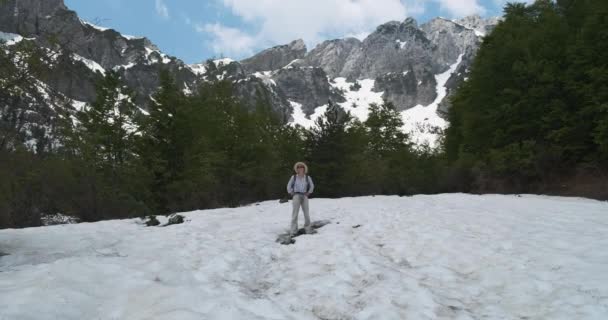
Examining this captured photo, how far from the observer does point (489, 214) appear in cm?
1037

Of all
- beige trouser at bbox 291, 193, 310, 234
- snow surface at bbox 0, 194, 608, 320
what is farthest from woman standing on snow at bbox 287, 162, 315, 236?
snow surface at bbox 0, 194, 608, 320

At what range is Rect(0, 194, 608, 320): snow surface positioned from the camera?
163 inches

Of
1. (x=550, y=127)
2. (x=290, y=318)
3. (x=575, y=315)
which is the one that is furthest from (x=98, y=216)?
(x=550, y=127)

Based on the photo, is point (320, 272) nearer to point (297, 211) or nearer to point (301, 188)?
point (297, 211)

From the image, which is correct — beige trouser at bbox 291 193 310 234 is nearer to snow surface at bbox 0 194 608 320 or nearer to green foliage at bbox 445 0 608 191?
snow surface at bbox 0 194 608 320

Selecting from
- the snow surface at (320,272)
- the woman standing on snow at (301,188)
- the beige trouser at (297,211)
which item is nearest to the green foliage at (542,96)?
the snow surface at (320,272)

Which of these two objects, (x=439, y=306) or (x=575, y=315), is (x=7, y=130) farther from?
(x=575, y=315)

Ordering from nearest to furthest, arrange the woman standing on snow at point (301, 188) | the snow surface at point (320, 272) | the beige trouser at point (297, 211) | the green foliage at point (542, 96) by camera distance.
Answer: the snow surface at point (320, 272), the beige trouser at point (297, 211), the woman standing on snow at point (301, 188), the green foliage at point (542, 96)

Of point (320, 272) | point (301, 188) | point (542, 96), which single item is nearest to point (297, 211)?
point (301, 188)

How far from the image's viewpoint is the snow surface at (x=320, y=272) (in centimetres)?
414

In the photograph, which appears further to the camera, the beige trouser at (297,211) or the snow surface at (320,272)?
the beige trouser at (297,211)

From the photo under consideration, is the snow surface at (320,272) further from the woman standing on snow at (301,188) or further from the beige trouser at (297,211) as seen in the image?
the woman standing on snow at (301,188)

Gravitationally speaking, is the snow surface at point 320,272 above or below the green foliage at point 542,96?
below

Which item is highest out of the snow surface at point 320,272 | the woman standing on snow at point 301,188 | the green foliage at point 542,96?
the green foliage at point 542,96
